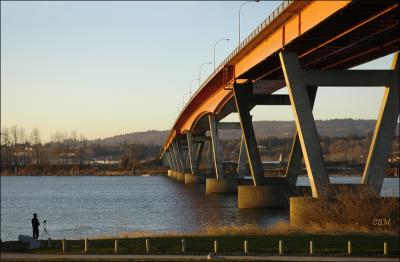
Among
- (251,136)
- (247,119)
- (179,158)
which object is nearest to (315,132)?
(247,119)

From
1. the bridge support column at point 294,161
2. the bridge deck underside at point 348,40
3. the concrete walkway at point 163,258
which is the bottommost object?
the concrete walkway at point 163,258

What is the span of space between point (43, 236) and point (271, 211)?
21907 mm

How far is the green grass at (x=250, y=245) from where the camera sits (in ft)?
93.6

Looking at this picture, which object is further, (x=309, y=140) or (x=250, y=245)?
(x=309, y=140)

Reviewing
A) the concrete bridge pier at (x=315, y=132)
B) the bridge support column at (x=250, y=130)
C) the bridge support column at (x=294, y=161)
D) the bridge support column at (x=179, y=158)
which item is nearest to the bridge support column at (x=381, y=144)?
the concrete bridge pier at (x=315, y=132)

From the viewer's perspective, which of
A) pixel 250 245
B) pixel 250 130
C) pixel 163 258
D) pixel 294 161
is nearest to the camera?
pixel 163 258

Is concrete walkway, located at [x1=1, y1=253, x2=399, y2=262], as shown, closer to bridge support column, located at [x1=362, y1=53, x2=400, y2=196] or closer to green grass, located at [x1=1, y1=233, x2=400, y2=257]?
green grass, located at [x1=1, y1=233, x2=400, y2=257]

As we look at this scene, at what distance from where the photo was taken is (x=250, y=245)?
30.4m

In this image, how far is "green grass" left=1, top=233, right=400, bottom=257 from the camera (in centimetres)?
2852

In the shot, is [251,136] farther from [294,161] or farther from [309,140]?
[309,140]

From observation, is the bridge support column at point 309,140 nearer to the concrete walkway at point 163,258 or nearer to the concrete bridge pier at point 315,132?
the concrete bridge pier at point 315,132

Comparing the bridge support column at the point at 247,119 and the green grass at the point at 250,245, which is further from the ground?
the bridge support column at the point at 247,119

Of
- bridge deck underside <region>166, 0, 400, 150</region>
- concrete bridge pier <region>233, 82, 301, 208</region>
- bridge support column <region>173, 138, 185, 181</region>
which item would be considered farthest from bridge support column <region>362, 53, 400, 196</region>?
bridge support column <region>173, 138, 185, 181</region>

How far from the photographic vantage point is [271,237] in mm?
33500
